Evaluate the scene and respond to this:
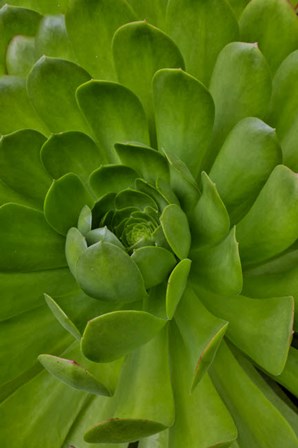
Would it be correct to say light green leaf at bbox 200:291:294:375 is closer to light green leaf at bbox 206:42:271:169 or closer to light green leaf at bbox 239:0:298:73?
light green leaf at bbox 206:42:271:169

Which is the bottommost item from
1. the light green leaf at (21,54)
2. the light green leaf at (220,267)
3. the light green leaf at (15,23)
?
the light green leaf at (220,267)

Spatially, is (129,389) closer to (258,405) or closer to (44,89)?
(258,405)

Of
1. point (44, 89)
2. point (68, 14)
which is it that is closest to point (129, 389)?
point (44, 89)

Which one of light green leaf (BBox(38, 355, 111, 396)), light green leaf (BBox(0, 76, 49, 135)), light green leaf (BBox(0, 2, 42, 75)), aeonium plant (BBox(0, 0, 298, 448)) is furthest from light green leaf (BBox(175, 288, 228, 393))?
light green leaf (BBox(0, 2, 42, 75))

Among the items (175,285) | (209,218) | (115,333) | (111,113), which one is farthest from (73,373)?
(111,113)

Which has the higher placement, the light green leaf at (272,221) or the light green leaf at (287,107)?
the light green leaf at (287,107)

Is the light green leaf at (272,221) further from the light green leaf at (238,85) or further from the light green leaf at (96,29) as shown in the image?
the light green leaf at (96,29)

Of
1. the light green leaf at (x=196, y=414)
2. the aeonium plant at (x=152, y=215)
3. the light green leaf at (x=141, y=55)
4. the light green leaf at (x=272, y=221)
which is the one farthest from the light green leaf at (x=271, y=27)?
the light green leaf at (x=196, y=414)
